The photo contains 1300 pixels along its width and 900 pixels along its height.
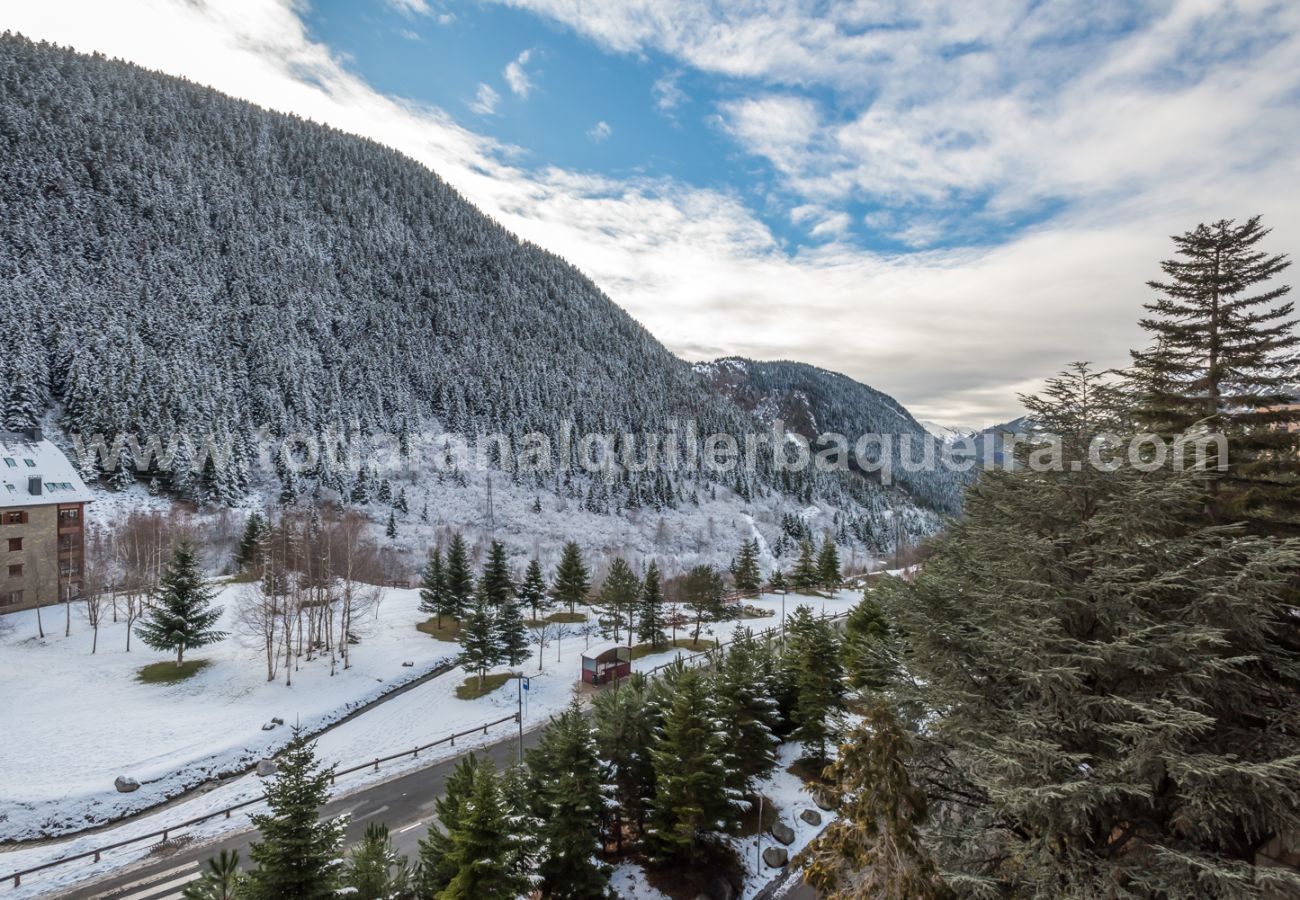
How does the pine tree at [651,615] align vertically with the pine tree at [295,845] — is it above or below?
below

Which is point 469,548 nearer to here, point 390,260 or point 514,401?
point 514,401

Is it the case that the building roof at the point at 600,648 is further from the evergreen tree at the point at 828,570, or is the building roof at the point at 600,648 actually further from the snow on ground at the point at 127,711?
the evergreen tree at the point at 828,570

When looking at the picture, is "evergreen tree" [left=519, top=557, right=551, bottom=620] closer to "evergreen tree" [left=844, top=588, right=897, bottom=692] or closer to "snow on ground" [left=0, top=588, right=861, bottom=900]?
"snow on ground" [left=0, top=588, right=861, bottom=900]

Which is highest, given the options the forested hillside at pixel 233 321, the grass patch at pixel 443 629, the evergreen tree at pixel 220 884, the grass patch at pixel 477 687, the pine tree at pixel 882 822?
the forested hillside at pixel 233 321

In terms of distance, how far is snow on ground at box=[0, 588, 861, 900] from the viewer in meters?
23.5

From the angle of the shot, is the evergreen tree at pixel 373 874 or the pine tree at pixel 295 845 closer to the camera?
the pine tree at pixel 295 845

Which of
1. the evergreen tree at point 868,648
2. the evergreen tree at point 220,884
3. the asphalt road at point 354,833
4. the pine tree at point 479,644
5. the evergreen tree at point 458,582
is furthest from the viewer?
the evergreen tree at point 458,582

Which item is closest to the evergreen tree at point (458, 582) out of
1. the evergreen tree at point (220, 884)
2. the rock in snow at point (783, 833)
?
the rock in snow at point (783, 833)

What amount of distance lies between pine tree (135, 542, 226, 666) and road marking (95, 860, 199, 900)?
20.0m

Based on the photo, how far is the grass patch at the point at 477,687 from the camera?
129 feet

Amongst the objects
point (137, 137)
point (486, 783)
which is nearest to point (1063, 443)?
point (486, 783)

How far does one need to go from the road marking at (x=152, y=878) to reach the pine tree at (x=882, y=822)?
24718mm

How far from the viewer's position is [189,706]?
3241cm

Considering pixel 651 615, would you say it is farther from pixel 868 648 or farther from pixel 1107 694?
pixel 1107 694
